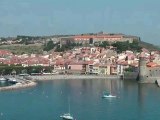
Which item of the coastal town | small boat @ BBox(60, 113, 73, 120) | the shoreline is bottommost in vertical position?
the shoreline

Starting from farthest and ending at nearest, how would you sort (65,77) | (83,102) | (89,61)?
1. (89,61)
2. (65,77)
3. (83,102)

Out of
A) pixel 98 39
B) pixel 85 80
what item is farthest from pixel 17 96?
pixel 98 39

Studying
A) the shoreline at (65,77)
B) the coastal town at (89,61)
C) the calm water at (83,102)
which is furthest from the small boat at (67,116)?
the shoreline at (65,77)

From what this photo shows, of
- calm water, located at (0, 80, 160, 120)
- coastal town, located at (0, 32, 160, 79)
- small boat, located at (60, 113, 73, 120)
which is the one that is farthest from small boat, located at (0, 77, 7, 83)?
small boat, located at (60, 113, 73, 120)

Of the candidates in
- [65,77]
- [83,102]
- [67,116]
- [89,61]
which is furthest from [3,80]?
[67,116]

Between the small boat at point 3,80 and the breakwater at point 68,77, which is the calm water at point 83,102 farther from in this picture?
the breakwater at point 68,77

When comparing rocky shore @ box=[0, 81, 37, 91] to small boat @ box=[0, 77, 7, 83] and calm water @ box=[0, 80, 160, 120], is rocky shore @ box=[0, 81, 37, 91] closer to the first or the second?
calm water @ box=[0, 80, 160, 120]

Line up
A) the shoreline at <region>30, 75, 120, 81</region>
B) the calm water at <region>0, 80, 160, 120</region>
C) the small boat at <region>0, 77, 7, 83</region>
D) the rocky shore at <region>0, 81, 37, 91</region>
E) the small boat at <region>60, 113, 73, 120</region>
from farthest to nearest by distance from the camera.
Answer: the shoreline at <region>30, 75, 120, 81</region>
the small boat at <region>0, 77, 7, 83</region>
the rocky shore at <region>0, 81, 37, 91</region>
the calm water at <region>0, 80, 160, 120</region>
the small boat at <region>60, 113, 73, 120</region>

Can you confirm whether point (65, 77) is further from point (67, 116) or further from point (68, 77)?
point (67, 116)
